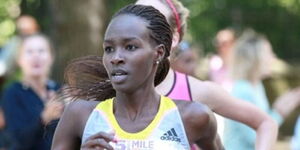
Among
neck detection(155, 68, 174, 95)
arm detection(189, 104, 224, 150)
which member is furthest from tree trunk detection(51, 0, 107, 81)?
arm detection(189, 104, 224, 150)

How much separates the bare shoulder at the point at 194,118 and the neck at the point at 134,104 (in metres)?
0.11

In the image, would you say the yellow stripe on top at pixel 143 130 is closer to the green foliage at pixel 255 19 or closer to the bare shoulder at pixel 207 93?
the bare shoulder at pixel 207 93

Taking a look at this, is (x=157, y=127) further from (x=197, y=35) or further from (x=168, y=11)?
(x=197, y=35)

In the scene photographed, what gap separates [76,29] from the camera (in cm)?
970

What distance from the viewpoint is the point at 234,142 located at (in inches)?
283

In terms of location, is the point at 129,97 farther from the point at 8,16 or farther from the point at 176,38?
the point at 8,16

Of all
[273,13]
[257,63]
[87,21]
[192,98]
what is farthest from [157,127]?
[273,13]

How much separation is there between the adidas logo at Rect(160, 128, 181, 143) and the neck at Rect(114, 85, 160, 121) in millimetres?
125

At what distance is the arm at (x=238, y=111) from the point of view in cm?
472

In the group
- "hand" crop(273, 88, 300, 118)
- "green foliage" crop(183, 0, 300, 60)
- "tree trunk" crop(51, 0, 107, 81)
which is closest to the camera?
"hand" crop(273, 88, 300, 118)

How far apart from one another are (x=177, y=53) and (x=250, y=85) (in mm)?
2566

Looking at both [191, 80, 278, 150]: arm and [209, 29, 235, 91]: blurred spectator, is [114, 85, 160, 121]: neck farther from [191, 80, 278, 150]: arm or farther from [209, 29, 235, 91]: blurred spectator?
[209, 29, 235, 91]: blurred spectator

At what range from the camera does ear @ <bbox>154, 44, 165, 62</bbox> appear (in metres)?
3.79

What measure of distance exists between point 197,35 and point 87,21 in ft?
22.9
